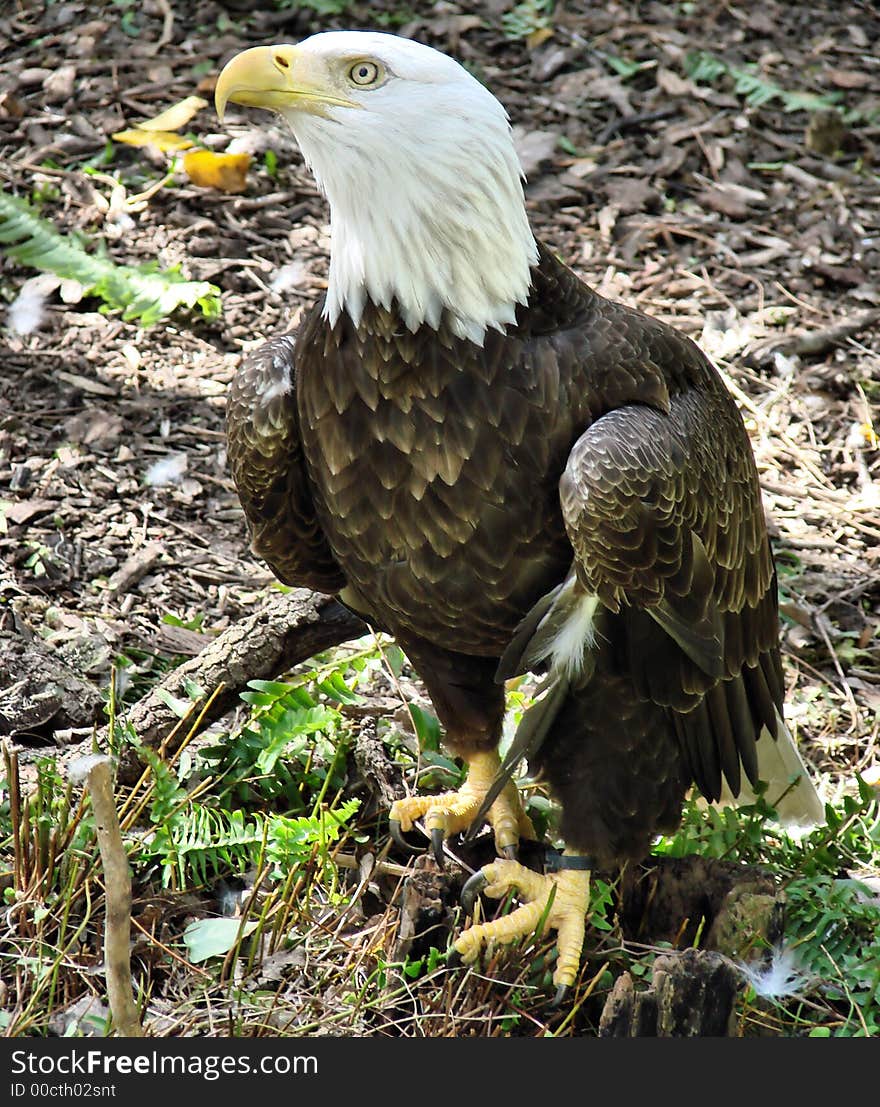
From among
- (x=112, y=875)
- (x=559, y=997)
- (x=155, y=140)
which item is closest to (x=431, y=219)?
(x=112, y=875)

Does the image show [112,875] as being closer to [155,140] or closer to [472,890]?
[472,890]

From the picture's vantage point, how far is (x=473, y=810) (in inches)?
160

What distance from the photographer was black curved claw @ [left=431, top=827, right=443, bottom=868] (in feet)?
12.7

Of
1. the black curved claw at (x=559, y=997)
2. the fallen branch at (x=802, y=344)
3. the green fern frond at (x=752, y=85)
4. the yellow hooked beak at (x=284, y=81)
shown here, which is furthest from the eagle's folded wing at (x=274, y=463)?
the green fern frond at (x=752, y=85)

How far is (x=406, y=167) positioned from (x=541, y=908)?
1955 mm

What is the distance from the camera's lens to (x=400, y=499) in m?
3.35

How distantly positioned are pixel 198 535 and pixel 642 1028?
9.36ft

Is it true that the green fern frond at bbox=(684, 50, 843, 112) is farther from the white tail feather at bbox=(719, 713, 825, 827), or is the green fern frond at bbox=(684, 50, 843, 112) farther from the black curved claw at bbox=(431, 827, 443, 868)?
the black curved claw at bbox=(431, 827, 443, 868)

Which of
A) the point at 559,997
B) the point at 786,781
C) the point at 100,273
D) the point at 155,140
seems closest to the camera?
the point at 559,997

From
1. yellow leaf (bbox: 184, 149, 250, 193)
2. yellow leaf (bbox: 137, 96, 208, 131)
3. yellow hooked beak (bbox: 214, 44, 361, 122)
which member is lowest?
yellow leaf (bbox: 184, 149, 250, 193)

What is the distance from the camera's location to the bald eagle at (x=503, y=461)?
10.3 feet

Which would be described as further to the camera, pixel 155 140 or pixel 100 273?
pixel 155 140

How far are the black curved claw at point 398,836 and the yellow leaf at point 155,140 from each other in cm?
410

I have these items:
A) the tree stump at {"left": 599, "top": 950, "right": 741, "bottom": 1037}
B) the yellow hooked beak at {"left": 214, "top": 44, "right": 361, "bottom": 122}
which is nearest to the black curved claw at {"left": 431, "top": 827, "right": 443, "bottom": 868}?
the tree stump at {"left": 599, "top": 950, "right": 741, "bottom": 1037}
